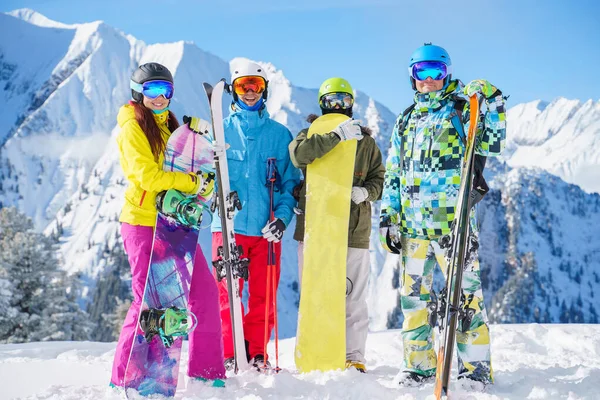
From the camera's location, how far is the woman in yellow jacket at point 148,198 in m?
3.76

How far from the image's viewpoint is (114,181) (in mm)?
181875

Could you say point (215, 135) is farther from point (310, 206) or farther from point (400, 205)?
point (400, 205)

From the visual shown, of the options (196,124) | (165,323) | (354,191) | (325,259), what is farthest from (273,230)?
(165,323)

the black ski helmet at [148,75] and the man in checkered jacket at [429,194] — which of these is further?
the black ski helmet at [148,75]

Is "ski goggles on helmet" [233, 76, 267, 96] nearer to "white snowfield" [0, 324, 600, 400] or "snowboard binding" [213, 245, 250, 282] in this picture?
"snowboard binding" [213, 245, 250, 282]

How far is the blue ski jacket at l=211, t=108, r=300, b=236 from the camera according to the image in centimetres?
457

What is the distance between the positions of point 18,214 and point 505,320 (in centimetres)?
12074

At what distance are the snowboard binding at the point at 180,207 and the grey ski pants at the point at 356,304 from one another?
1157 millimetres

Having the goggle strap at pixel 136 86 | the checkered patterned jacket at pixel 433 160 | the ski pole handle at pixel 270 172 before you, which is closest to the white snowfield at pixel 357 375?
the checkered patterned jacket at pixel 433 160

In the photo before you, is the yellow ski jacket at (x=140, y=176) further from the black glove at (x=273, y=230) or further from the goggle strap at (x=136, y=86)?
the black glove at (x=273, y=230)

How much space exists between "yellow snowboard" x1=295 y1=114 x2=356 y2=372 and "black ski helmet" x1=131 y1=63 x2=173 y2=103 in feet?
4.20

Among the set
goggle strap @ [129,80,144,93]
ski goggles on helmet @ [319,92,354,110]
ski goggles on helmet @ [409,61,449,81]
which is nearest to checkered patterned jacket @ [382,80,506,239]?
ski goggles on helmet @ [409,61,449,81]

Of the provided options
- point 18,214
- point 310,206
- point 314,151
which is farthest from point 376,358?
point 18,214

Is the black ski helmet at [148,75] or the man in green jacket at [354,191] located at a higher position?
the black ski helmet at [148,75]
